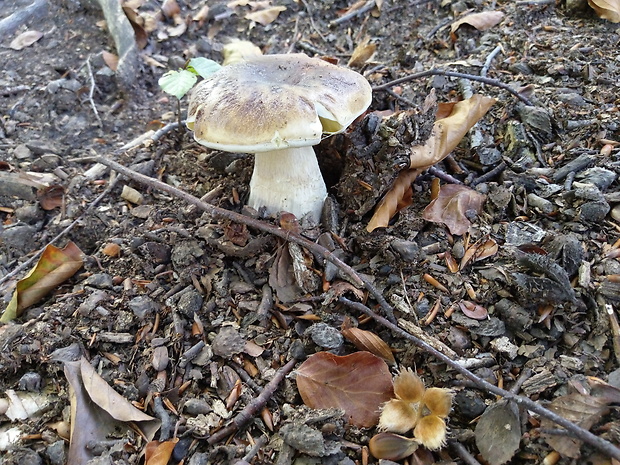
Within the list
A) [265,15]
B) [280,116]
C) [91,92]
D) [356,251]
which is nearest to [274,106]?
[280,116]

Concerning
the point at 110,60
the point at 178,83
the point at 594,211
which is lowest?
the point at 594,211

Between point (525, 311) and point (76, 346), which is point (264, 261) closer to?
point (76, 346)

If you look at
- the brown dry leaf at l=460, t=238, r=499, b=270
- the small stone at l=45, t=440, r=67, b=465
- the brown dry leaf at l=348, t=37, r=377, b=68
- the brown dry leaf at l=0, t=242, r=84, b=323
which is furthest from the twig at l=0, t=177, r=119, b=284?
the brown dry leaf at l=460, t=238, r=499, b=270

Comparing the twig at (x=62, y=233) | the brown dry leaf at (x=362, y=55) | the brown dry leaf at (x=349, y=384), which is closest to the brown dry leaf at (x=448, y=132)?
the brown dry leaf at (x=349, y=384)

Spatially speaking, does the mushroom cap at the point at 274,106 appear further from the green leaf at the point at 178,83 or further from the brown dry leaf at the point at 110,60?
the brown dry leaf at the point at 110,60

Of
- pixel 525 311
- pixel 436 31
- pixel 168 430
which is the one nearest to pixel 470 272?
pixel 525 311

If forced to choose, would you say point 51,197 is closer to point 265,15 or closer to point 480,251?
point 480,251
